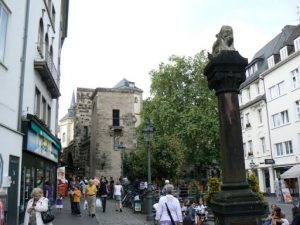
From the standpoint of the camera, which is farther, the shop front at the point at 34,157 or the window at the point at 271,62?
the window at the point at 271,62

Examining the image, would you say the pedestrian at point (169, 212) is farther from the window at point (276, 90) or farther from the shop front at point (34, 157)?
the window at point (276, 90)

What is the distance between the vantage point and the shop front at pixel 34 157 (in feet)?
44.5

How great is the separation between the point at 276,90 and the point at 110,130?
1713 centimetres

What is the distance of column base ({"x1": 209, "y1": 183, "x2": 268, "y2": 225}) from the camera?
6504 mm

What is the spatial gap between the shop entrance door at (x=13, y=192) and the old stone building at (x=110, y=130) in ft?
81.9

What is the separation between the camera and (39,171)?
1727cm

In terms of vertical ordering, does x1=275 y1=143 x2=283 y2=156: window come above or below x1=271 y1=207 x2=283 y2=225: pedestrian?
above

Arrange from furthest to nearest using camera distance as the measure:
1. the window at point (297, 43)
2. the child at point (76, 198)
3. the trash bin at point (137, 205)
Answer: the window at point (297, 43) < the trash bin at point (137, 205) < the child at point (76, 198)

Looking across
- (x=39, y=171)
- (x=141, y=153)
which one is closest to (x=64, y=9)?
(x=141, y=153)

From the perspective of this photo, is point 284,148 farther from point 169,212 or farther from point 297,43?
point 169,212

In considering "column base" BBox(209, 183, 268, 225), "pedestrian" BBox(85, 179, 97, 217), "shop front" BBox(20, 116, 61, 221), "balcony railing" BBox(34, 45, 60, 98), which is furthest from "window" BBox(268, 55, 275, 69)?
"column base" BBox(209, 183, 268, 225)

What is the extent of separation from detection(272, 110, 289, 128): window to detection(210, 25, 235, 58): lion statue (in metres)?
28.5

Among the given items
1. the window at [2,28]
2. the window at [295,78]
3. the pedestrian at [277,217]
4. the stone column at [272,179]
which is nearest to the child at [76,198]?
the window at [2,28]

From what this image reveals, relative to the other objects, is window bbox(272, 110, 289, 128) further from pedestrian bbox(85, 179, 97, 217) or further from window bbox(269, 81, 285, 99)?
pedestrian bbox(85, 179, 97, 217)
